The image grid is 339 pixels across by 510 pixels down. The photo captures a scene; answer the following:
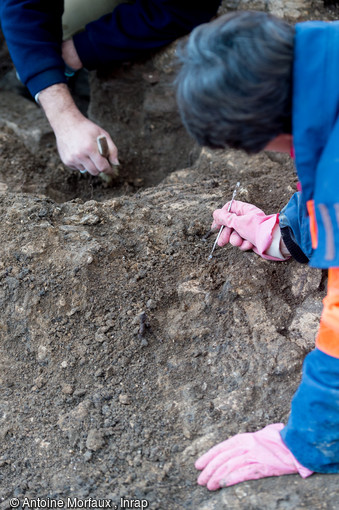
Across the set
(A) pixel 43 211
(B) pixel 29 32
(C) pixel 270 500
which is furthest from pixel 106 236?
(B) pixel 29 32

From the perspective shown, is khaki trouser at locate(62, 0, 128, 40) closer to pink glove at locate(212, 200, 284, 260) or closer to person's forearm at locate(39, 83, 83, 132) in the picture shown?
person's forearm at locate(39, 83, 83, 132)

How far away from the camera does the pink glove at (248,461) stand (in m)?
1.31

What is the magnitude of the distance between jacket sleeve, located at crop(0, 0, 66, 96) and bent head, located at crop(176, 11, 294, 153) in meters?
1.60

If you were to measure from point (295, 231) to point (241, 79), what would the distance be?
82 cm

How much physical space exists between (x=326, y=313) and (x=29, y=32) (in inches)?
83.8

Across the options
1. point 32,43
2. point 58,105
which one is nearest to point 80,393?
point 58,105

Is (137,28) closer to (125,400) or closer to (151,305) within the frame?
(151,305)

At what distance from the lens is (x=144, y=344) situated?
171cm

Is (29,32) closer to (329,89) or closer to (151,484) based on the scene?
(329,89)

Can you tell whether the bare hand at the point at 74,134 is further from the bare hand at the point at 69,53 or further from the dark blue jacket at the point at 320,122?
the dark blue jacket at the point at 320,122

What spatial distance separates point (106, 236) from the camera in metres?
1.97

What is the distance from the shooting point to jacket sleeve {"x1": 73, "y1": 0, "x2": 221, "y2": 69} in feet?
8.59

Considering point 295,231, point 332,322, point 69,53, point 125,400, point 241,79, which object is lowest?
point 125,400

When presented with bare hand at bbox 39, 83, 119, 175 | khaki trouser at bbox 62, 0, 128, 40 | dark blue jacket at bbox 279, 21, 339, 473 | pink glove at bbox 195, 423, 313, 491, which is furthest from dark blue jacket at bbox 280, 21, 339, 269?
khaki trouser at bbox 62, 0, 128, 40
